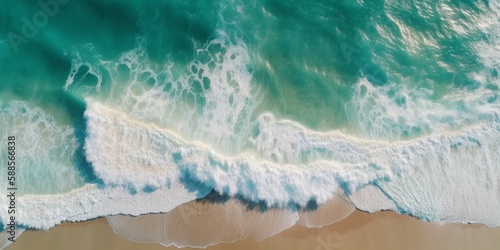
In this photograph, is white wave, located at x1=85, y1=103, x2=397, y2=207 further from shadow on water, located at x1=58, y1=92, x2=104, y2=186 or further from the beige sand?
the beige sand

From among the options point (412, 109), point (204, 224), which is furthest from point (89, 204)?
point (412, 109)

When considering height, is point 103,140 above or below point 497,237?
above

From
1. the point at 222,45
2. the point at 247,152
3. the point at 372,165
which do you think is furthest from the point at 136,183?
the point at 372,165

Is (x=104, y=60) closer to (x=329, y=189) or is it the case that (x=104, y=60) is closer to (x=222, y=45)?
(x=222, y=45)

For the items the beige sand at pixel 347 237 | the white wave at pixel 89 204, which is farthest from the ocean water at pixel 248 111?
the beige sand at pixel 347 237

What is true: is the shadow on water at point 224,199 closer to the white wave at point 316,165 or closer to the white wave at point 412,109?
the white wave at point 316,165

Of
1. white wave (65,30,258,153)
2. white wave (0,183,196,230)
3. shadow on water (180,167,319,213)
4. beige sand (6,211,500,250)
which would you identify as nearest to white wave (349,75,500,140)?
beige sand (6,211,500,250)

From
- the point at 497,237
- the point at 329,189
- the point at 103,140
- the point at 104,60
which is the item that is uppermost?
the point at 104,60
